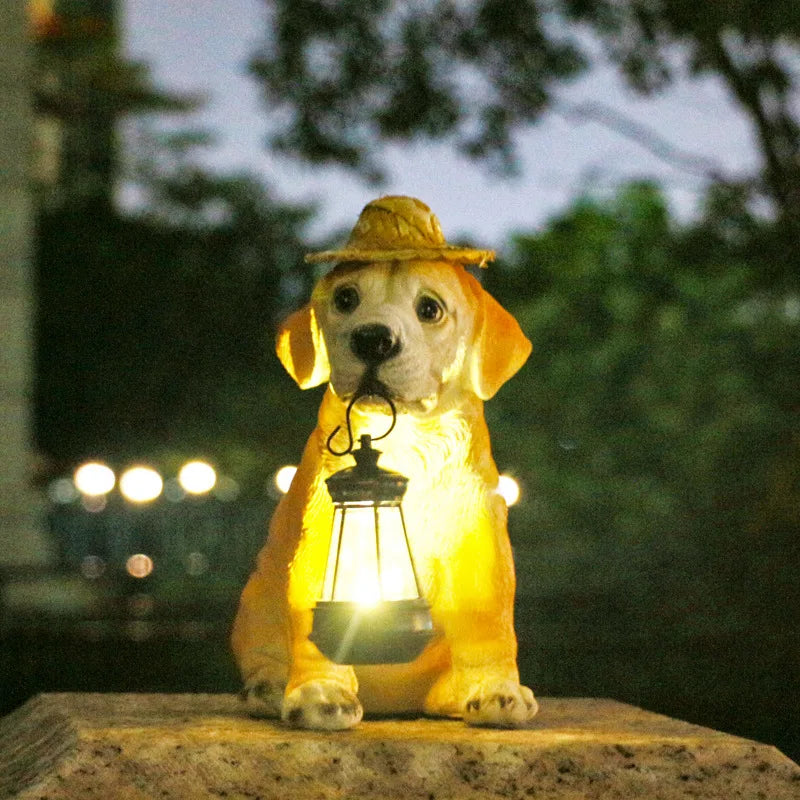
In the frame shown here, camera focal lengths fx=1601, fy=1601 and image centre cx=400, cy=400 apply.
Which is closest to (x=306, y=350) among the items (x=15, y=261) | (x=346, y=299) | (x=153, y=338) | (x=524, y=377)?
(x=346, y=299)

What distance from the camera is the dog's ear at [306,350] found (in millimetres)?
4328

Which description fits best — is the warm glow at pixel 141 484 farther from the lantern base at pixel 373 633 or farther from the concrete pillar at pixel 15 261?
the lantern base at pixel 373 633

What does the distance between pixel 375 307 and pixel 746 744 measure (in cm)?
142

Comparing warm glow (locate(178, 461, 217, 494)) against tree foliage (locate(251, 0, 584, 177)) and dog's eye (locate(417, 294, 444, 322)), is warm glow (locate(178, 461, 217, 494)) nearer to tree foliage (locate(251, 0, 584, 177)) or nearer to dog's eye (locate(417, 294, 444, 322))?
tree foliage (locate(251, 0, 584, 177))

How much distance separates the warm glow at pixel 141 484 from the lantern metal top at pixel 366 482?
32.8 ft

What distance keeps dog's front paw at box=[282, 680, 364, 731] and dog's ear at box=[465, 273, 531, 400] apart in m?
0.88

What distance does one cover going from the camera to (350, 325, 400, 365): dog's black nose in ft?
13.0

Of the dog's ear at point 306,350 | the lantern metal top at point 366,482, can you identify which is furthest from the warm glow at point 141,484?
the lantern metal top at point 366,482

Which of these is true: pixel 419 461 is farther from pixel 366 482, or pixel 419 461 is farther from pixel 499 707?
pixel 499 707

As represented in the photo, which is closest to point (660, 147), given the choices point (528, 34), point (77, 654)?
point (528, 34)

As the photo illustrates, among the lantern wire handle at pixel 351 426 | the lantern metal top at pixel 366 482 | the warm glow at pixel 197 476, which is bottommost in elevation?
the lantern metal top at pixel 366 482

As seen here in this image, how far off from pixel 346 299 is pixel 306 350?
240 mm

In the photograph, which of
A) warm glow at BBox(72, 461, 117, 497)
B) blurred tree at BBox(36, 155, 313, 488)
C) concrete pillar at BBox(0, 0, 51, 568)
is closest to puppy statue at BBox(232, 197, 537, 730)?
warm glow at BBox(72, 461, 117, 497)

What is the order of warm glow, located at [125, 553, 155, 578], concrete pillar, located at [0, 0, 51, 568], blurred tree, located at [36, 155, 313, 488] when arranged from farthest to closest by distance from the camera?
blurred tree, located at [36, 155, 313, 488]
concrete pillar, located at [0, 0, 51, 568]
warm glow, located at [125, 553, 155, 578]
